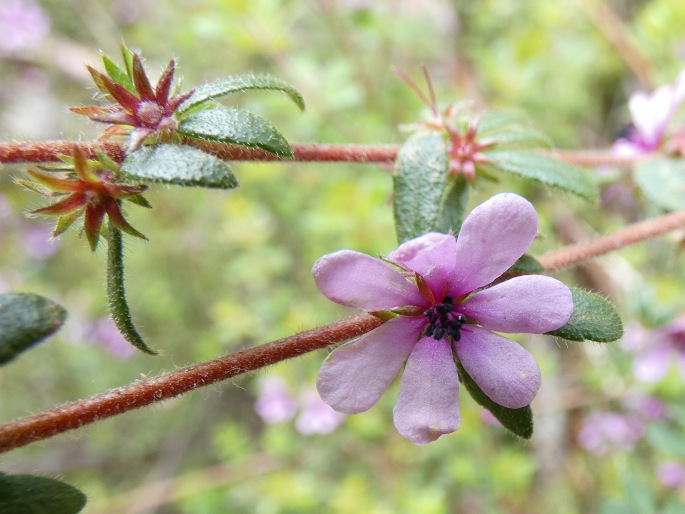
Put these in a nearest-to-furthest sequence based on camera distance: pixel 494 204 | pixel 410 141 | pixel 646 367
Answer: pixel 494 204 → pixel 410 141 → pixel 646 367

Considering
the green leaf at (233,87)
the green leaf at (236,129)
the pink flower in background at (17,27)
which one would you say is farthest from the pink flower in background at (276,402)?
the pink flower in background at (17,27)

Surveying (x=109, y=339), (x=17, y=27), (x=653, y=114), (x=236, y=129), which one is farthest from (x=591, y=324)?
(x=17, y=27)

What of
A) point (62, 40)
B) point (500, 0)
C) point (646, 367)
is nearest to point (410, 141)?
point (646, 367)

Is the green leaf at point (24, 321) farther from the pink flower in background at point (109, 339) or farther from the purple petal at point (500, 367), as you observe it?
the pink flower in background at point (109, 339)

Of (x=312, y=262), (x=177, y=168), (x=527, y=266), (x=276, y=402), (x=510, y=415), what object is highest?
(x=312, y=262)

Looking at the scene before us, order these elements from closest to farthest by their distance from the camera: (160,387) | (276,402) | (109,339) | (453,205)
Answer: (160,387) < (453,205) < (276,402) < (109,339)

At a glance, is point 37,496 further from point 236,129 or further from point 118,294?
point 236,129


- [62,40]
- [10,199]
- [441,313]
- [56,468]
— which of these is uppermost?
[62,40]

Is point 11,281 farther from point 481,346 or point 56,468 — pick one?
point 481,346
